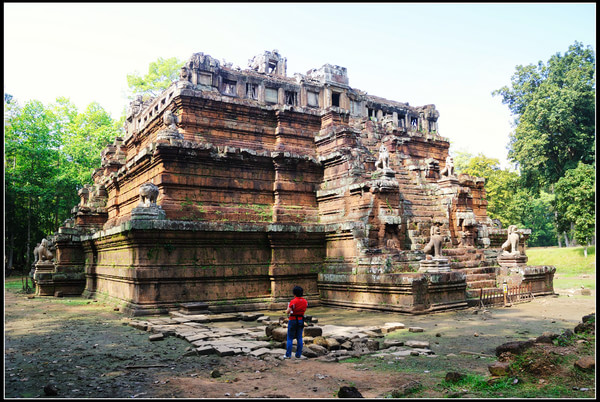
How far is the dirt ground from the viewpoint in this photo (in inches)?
242

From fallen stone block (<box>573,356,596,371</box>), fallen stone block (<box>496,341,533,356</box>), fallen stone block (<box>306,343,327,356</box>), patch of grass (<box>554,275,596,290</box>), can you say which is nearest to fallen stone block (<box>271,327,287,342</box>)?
fallen stone block (<box>306,343,327,356</box>)

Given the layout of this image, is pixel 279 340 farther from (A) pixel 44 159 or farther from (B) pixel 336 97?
(A) pixel 44 159

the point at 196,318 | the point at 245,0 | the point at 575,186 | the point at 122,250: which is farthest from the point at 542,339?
the point at 575,186

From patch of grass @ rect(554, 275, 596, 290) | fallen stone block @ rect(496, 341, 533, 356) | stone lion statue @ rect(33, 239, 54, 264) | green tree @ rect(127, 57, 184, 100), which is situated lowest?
patch of grass @ rect(554, 275, 596, 290)

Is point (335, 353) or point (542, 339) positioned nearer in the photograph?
point (542, 339)

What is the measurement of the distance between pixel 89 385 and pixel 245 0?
216 inches

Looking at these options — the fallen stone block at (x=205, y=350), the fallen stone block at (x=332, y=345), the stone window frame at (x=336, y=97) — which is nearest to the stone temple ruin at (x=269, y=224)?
the stone window frame at (x=336, y=97)

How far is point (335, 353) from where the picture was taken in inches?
326

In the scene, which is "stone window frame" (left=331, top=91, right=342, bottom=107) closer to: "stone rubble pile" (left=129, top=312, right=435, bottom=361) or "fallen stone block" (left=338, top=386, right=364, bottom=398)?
"stone rubble pile" (left=129, top=312, right=435, bottom=361)

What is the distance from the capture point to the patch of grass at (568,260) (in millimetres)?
34594

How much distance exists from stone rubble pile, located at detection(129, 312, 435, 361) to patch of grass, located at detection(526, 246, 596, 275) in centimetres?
2946

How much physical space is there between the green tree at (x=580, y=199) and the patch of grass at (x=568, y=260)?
3.68m

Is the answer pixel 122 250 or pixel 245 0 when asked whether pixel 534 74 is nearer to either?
pixel 122 250

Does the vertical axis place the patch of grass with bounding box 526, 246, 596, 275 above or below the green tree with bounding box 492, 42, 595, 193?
below
